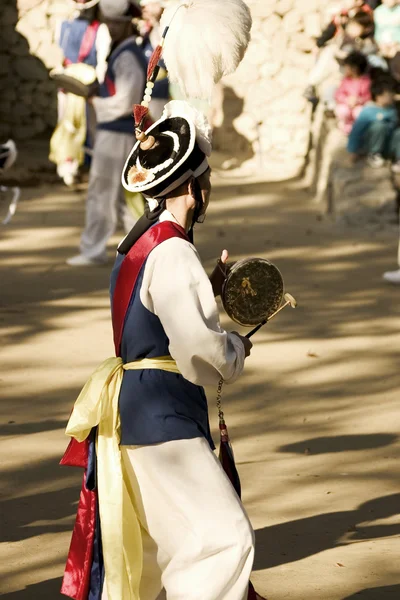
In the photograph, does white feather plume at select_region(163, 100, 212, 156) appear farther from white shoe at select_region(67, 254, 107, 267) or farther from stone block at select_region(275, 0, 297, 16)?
stone block at select_region(275, 0, 297, 16)

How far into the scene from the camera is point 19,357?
7488mm

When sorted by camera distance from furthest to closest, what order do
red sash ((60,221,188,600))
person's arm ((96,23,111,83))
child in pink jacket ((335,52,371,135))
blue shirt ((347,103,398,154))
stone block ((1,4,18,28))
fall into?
1. stone block ((1,4,18,28))
2. child in pink jacket ((335,52,371,135))
3. blue shirt ((347,103,398,154))
4. person's arm ((96,23,111,83))
5. red sash ((60,221,188,600))

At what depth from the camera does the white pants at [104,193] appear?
362 inches

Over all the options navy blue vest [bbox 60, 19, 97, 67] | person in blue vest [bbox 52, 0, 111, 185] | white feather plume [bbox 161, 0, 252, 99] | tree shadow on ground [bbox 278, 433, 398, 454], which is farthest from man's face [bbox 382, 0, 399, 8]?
white feather plume [bbox 161, 0, 252, 99]

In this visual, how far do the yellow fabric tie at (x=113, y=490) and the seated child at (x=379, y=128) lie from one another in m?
7.71

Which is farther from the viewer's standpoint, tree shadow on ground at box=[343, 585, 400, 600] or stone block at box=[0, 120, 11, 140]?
stone block at box=[0, 120, 11, 140]

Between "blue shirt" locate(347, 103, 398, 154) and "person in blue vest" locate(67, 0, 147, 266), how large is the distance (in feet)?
7.87

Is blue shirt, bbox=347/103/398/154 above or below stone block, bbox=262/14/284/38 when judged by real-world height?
above

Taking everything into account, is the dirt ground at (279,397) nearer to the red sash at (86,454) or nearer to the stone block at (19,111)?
the red sash at (86,454)

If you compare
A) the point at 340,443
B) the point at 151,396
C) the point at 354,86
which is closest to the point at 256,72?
the point at 354,86

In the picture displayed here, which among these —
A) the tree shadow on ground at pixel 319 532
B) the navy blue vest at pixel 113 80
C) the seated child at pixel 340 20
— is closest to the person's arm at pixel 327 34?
the seated child at pixel 340 20

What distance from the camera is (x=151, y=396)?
3.44 m

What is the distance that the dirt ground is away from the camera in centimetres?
451

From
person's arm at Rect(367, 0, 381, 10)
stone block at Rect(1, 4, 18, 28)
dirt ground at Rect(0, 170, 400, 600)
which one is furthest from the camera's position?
stone block at Rect(1, 4, 18, 28)
